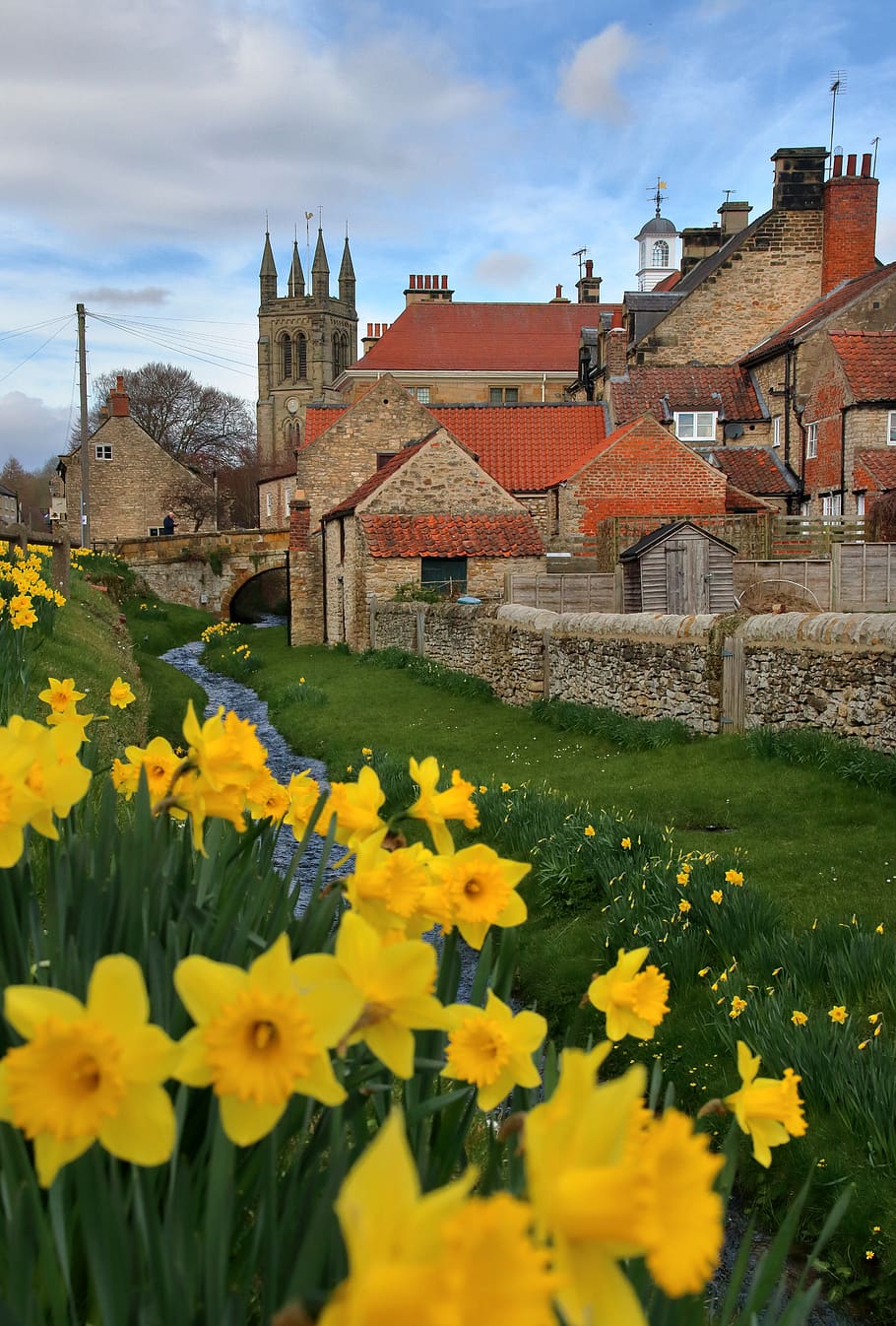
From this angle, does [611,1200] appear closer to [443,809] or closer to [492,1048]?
[492,1048]

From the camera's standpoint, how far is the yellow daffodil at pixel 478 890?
1650mm

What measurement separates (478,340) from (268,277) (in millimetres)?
56366

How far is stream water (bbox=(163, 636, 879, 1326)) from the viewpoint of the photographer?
4078 mm

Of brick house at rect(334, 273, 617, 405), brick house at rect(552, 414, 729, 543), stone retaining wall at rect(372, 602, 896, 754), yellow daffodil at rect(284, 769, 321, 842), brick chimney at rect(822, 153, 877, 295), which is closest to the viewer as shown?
yellow daffodil at rect(284, 769, 321, 842)

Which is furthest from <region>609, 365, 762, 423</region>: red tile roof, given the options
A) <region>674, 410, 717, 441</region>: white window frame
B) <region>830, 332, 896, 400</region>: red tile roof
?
<region>830, 332, 896, 400</region>: red tile roof

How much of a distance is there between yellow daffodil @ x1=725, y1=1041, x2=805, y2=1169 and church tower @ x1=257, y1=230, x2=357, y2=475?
95.6 meters

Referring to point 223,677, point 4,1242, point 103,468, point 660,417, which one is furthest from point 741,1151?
point 103,468

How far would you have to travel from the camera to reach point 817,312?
3691 cm

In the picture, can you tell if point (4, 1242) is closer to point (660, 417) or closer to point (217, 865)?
point (217, 865)

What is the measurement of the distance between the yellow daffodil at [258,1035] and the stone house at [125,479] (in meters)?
56.7

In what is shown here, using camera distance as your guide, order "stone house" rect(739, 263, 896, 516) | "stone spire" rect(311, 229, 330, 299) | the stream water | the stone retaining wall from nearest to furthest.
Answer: the stream water
the stone retaining wall
"stone house" rect(739, 263, 896, 516)
"stone spire" rect(311, 229, 330, 299)

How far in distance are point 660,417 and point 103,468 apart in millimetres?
31838

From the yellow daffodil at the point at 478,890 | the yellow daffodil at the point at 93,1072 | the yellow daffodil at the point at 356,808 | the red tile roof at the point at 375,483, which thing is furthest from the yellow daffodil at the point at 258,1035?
the red tile roof at the point at 375,483

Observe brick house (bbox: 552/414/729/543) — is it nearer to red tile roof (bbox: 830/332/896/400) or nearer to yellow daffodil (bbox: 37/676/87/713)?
red tile roof (bbox: 830/332/896/400)
